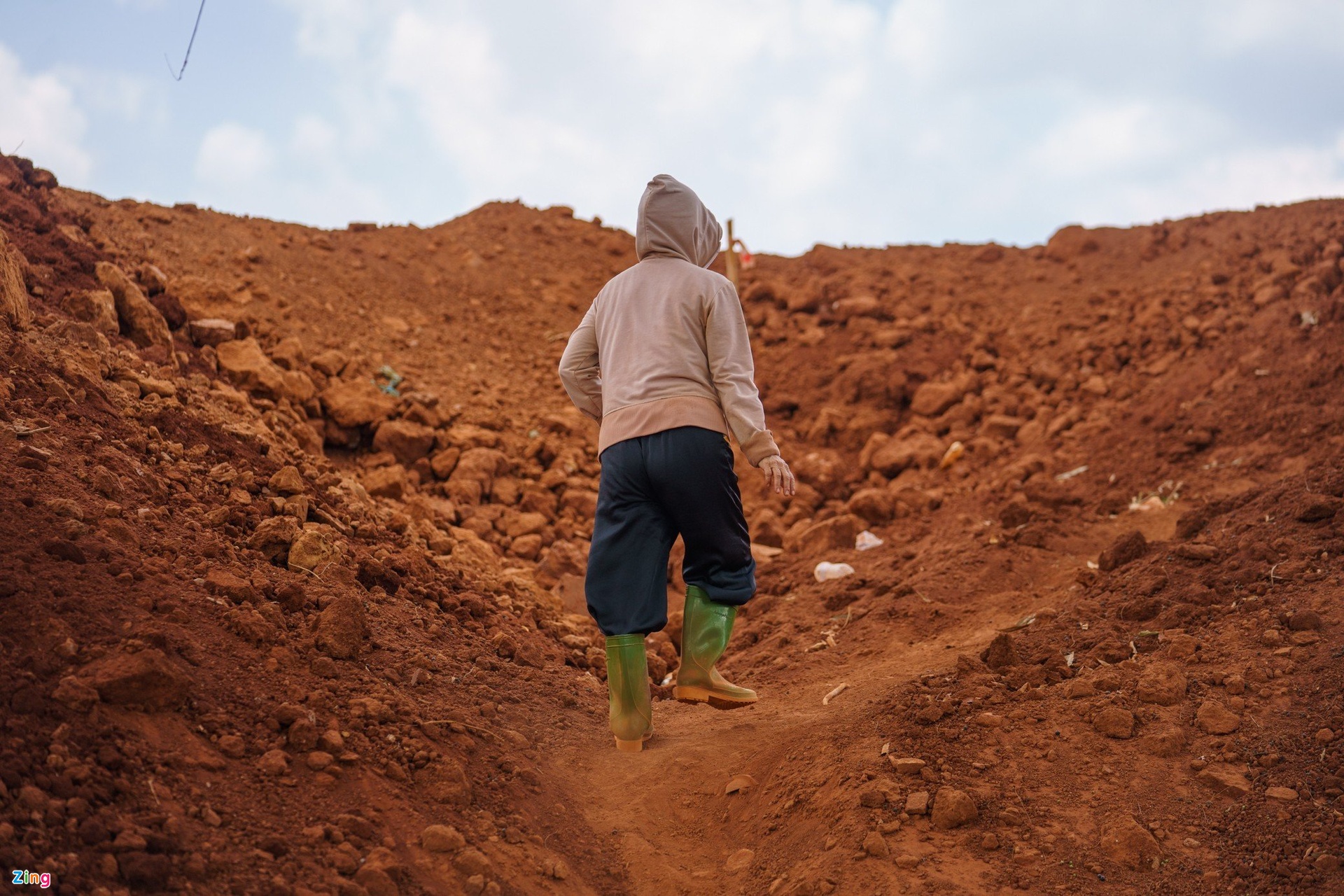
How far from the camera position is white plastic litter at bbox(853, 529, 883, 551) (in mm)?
6945

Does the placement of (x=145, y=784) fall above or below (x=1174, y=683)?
above

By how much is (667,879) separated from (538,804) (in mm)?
444

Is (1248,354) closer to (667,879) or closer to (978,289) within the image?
(978,289)

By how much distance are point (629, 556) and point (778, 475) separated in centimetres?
56

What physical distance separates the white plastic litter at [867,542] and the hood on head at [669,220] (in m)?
3.71

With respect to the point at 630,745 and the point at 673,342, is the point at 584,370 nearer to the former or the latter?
the point at 673,342

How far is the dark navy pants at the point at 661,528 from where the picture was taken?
11.0ft

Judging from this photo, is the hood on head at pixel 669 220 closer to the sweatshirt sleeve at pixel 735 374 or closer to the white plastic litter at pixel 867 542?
the sweatshirt sleeve at pixel 735 374

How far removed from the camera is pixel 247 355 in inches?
247

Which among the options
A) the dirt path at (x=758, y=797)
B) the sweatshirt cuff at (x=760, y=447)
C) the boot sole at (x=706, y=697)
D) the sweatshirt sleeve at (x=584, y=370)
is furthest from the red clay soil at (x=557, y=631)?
the sweatshirt sleeve at (x=584, y=370)

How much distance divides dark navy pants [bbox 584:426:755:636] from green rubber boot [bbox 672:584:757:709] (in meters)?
0.05

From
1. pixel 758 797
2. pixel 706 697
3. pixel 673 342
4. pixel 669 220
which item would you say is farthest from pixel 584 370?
pixel 758 797

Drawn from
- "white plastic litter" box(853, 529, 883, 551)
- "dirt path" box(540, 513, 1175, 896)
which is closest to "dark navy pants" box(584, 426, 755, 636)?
"dirt path" box(540, 513, 1175, 896)

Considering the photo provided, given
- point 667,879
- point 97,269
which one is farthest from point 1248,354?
point 97,269
